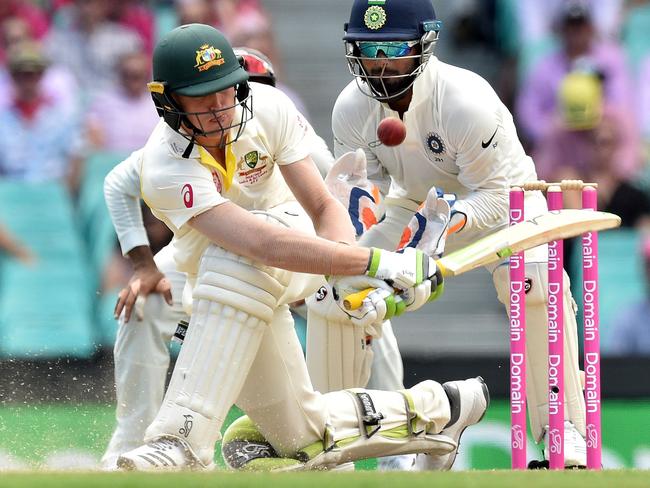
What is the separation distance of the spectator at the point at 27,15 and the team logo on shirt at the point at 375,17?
12.9 feet

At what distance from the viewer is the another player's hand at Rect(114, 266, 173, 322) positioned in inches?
221

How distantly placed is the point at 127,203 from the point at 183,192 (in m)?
1.36

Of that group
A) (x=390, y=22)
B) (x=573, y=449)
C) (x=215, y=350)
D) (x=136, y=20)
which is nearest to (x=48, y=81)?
(x=136, y=20)

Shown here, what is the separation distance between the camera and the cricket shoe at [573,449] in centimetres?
489

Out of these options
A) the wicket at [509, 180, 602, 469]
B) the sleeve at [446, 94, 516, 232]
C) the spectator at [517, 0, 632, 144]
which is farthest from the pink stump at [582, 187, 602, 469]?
the spectator at [517, 0, 632, 144]

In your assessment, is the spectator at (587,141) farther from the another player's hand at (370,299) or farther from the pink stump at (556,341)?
the another player's hand at (370,299)

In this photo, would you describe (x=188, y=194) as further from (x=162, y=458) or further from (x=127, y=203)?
(x=127, y=203)

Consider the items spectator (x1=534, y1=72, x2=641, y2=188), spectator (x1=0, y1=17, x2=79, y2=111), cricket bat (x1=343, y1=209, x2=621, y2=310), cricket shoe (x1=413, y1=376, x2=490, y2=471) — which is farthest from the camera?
spectator (x1=0, y1=17, x2=79, y2=111)

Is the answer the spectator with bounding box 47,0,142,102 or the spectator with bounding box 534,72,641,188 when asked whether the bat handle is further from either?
the spectator with bounding box 47,0,142,102

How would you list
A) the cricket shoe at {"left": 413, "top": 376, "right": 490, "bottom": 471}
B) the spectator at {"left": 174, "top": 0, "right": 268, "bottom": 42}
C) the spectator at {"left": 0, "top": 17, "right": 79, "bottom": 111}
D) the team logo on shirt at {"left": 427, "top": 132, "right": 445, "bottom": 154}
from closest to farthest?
the cricket shoe at {"left": 413, "top": 376, "right": 490, "bottom": 471}, the team logo on shirt at {"left": 427, "top": 132, "right": 445, "bottom": 154}, the spectator at {"left": 0, "top": 17, "right": 79, "bottom": 111}, the spectator at {"left": 174, "top": 0, "right": 268, "bottom": 42}

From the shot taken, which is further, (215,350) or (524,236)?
(524,236)

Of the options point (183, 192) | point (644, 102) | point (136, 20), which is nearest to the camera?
point (183, 192)

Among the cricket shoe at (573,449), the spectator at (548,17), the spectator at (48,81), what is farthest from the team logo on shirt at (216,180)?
the spectator at (548,17)

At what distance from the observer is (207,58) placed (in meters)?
4.35
